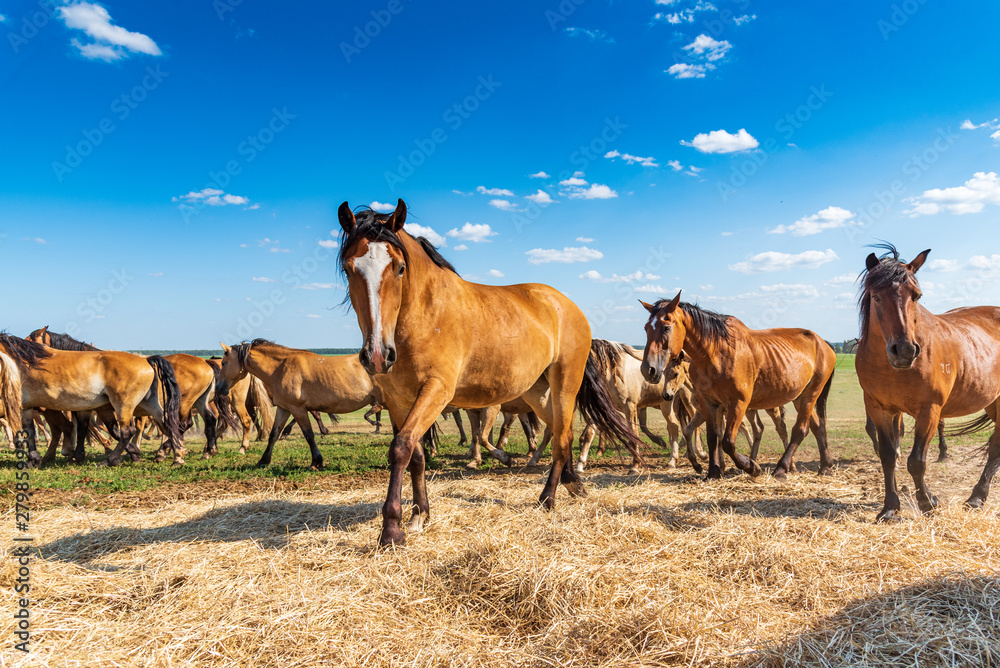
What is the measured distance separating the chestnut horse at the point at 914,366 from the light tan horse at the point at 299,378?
848 centimetres

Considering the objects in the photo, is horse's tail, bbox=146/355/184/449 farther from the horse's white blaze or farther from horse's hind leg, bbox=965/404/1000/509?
horse's hind leg, bbox=965/404/1000/509

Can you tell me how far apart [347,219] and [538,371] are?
2.25 m

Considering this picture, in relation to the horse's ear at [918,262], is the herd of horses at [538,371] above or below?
below

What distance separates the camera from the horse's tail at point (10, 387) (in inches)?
346

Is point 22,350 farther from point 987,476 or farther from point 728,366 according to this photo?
point 987,476

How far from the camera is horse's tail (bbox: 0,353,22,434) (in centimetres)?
879

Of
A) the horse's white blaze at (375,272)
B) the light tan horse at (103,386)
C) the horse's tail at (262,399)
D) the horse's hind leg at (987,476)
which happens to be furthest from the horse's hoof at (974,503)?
the horse's tail at (262,399)

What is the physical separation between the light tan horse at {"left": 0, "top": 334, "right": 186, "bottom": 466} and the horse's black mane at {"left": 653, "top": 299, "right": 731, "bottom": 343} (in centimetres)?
935

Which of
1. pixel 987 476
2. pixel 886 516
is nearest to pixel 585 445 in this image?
pixel 886 516

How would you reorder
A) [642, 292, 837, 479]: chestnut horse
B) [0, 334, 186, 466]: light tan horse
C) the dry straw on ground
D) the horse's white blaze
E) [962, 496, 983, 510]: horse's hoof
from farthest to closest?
[0, 334, 186, 466]: light tan horse → [642, 292, 837, 479]: chestnut horse → [962, 496, 983, 510]: horse's hoof → the horse's white blaze → the dry straw on ground

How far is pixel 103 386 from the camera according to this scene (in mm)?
9828

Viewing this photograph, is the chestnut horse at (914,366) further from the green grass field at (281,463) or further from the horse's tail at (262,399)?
the horse's tail at (262,399)

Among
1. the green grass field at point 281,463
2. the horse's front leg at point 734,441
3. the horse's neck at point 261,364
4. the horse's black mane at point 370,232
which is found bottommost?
the green grass field at point 281,463

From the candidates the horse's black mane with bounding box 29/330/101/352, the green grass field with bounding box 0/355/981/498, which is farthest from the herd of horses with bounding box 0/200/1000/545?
the horse's black mane with bounding box 29/330/101/352
